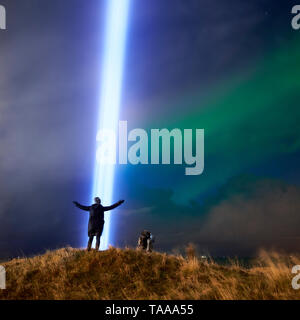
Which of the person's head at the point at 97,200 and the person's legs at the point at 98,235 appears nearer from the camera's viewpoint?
the person's legs at the point at 98,235

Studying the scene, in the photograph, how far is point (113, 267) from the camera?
17.3 metres

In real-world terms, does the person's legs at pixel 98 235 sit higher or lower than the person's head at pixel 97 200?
lower

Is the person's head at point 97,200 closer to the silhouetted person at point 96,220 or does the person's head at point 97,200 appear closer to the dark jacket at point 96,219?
the silhouetted person at point 96,220

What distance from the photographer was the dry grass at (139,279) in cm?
1362

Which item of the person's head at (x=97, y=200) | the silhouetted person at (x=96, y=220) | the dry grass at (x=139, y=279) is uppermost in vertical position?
the person's head at (x=97, y=200)

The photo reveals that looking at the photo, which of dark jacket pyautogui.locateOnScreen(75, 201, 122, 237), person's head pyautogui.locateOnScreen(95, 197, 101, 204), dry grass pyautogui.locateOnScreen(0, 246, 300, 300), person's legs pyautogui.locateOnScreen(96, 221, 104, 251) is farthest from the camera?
person's head pyautogui.locateOnScreen(95, 197, 101, 204)

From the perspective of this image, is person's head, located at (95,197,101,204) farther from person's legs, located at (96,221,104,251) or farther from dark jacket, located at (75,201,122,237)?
person's legs, located at (96,221,104,251)

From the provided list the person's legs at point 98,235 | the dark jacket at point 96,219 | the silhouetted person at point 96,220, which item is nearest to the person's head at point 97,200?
the silhouetted person at point 96,220

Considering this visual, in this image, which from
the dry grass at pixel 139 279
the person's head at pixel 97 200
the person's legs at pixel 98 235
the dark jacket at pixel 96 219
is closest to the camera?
the dry grass at pixel 139 279

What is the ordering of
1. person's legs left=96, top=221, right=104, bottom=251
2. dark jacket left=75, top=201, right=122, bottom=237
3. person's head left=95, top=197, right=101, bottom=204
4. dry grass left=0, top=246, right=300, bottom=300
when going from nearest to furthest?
Result: dry grass left=0, top=246, right=300, bottom=300 < dark jacket left=75, top=201, right=122, bottom=237 < person's legs left=96, top=221, right=104, bottom=251 < person's head left=95, top=197, right=101, bottom=204

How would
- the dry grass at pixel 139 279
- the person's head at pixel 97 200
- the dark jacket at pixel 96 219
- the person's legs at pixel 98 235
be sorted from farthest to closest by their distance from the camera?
the person's head at pixel 97 200, the person's legs at pixel 98 235, the dark jacket at pixel 96 219, the dry grass at pixel 139 279

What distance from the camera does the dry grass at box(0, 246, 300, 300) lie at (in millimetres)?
13617

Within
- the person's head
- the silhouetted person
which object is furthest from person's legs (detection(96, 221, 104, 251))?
the person's head
